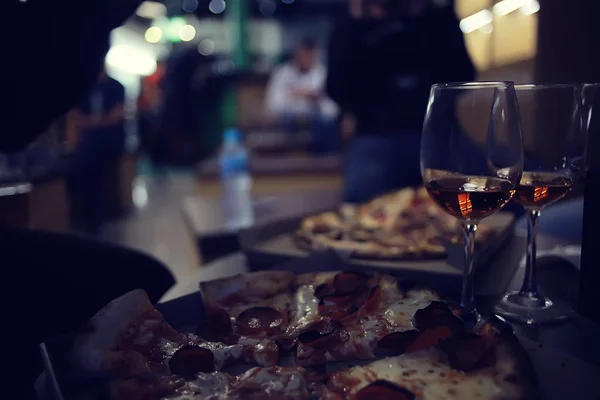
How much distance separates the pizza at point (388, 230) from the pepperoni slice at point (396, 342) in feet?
1.09

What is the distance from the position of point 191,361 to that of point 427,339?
26cm

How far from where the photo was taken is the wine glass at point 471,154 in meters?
0.68

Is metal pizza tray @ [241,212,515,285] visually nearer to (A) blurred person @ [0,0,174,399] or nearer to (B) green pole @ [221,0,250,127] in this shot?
(A) blurred person @ [0,0,174,399]

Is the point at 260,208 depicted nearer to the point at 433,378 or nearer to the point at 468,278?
the point at 468,278

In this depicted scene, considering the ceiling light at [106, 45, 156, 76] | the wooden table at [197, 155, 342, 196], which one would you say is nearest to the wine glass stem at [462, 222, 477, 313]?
the wooden table at [197, 155, 342, 196]

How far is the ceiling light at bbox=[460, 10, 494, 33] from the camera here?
427cm

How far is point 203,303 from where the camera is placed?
0.73 meters

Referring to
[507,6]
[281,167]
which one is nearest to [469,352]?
[281,167]

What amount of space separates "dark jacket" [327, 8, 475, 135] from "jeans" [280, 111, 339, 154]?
1.52 metres

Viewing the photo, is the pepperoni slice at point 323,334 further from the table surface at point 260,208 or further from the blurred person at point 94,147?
the blurred person at point 94,147

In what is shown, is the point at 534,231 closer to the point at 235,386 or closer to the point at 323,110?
the point at 235,386

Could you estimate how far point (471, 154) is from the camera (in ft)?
2.36

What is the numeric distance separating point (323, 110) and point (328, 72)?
11.0 ft

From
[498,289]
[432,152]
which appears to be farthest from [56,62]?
[498,289]
